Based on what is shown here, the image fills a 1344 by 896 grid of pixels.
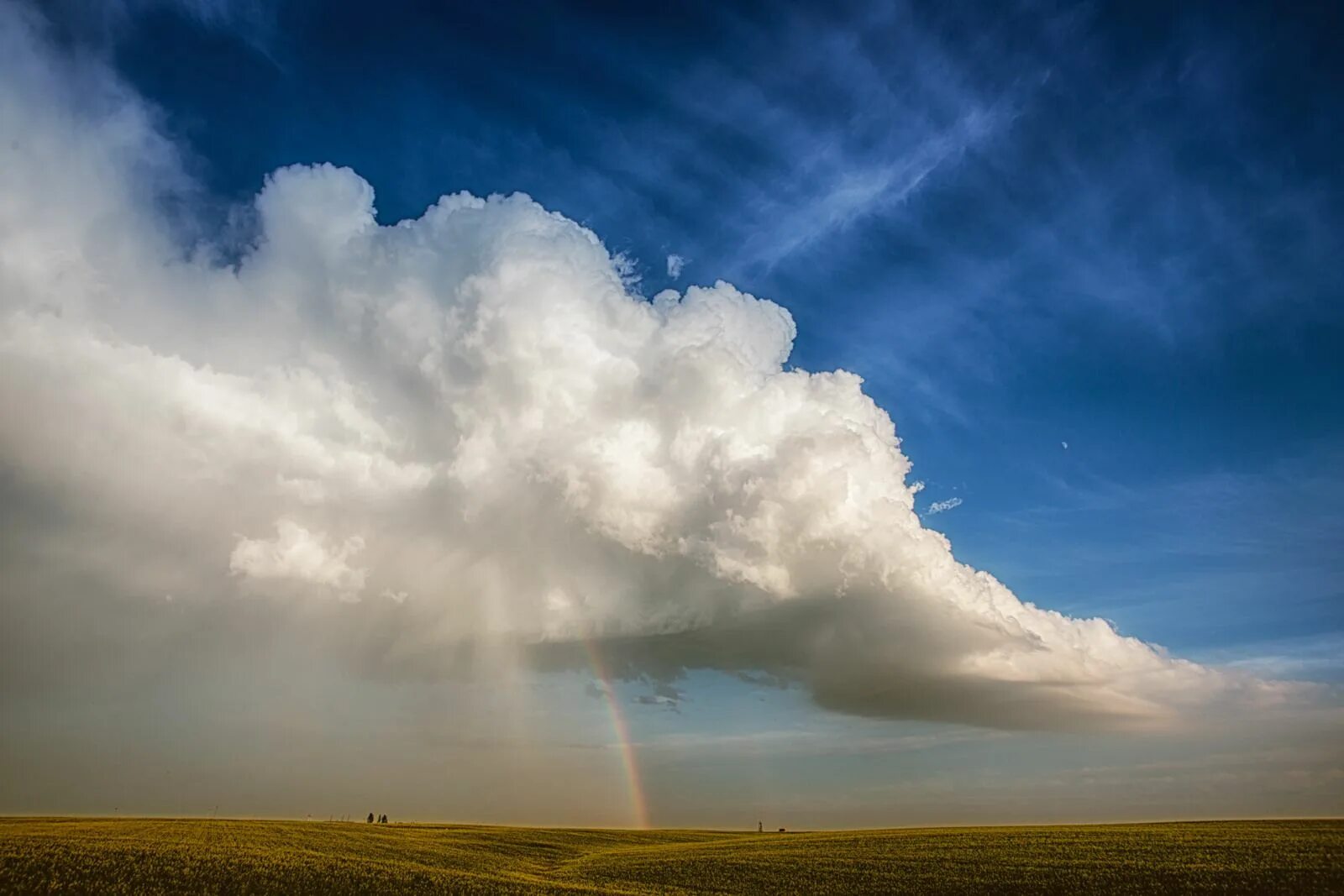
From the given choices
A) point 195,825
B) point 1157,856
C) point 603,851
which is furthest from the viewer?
point 603,851

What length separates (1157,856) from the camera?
56500mm

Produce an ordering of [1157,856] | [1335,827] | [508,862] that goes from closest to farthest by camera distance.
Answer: [1157,856], [1335,827], [508,862]

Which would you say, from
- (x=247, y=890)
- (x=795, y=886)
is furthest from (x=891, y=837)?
(x=247, y=890)

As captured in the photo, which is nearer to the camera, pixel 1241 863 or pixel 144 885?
pixel 144 885

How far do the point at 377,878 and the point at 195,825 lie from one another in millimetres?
44207

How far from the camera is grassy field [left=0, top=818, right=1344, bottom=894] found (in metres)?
46.0

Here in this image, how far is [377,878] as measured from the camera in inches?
1994

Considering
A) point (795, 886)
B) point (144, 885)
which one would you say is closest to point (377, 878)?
point (144, 885)

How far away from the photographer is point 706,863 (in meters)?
69.4

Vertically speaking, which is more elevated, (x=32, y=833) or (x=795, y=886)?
(x=32, y=833)

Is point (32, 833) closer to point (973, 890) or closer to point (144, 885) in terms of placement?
point (144, 885)

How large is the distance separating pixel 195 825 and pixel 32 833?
80.6 ft

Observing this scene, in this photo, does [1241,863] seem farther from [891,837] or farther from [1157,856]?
Result: [891,837]

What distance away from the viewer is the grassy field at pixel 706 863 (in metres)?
46.0
